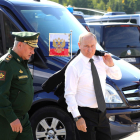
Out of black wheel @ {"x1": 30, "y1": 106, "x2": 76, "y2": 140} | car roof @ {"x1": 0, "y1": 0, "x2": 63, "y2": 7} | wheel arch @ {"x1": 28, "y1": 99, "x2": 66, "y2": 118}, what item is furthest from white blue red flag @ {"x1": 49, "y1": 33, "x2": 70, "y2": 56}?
car roof @ {"x1": 0, "y1": 0, "x2": 63, "y2": 7}

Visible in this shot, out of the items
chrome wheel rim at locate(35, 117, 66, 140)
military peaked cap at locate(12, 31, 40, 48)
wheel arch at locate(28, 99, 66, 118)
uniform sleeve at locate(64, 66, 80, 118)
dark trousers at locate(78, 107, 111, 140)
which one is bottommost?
chrome wheel rim at locate(35, 117, 66, 140)

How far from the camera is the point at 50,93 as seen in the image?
441cm

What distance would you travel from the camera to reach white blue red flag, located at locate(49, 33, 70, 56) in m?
4.42

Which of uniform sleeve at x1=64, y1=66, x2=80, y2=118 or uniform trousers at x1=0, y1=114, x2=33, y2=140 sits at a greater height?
uniform sleeve at x1=64, y1=66, x2=80, y2=118

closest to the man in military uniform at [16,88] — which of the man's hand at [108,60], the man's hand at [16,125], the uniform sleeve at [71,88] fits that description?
the man's hand at [16,125]

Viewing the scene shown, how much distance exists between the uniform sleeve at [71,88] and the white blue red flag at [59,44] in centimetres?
126

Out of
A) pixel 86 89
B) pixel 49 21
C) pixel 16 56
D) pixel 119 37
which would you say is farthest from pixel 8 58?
pixel 119 37

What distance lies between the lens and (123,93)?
4.36 meters

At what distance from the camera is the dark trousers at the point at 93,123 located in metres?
3.26

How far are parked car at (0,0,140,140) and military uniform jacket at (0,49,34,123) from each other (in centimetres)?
131

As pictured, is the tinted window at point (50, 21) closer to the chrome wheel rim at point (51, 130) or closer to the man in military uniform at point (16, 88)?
the chrome wheel rim at point (51, 130)

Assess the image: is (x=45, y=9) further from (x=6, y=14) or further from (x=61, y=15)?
(x=6, y=14)

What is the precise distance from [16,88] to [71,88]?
0.57 metres

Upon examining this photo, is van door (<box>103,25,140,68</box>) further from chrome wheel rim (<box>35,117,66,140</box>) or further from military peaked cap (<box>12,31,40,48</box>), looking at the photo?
military peaked cap (<box>12,31,40,48</box>)
